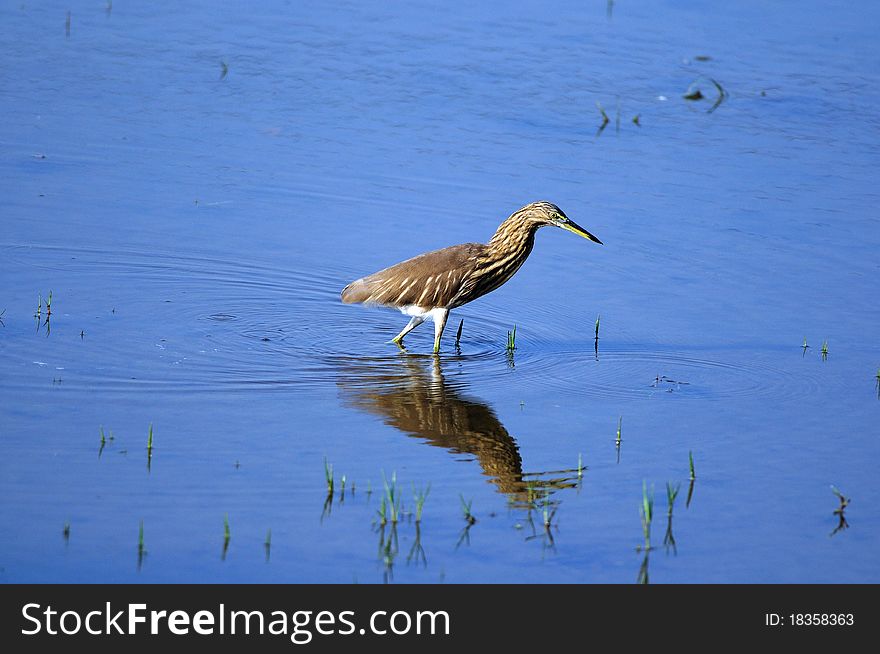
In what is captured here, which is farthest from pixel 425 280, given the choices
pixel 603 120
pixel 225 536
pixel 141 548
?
pixel 603 120

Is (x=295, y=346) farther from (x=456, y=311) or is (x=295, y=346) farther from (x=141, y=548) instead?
(x=141, y=548)

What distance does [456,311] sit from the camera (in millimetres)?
11961

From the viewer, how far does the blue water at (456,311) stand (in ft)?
23.8

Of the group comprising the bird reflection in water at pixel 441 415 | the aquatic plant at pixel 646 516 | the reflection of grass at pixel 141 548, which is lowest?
the reflection of grass at pixel 141 548

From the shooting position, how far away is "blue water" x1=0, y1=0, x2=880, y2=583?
7.25 meters

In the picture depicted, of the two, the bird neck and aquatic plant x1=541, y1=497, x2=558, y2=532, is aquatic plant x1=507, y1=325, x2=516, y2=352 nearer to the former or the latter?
the bird neck

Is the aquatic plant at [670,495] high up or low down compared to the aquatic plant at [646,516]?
up

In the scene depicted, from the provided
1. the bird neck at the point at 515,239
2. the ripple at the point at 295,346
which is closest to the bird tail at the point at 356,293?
the ripple at the point at 295,346

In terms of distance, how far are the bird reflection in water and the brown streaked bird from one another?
0.43 meters

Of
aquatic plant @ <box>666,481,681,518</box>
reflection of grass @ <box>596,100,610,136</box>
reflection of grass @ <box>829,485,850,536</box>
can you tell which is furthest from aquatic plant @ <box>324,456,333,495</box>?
reflection of grass @ <box>596,100,610,136</box>

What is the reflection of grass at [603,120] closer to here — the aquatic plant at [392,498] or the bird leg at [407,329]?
the bird leg at [407,329]

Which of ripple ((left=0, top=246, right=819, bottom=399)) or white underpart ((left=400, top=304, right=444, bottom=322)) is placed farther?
white underpart ((left=400, top=304, right=444, bottom=322))

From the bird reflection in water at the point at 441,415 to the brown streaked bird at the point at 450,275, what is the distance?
0.43 metres

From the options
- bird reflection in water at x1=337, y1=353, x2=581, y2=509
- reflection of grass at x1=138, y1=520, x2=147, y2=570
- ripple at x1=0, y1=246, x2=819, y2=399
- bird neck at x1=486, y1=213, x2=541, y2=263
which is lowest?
reflection of grass at x1=138, y1=520, x2=147, y2=570
